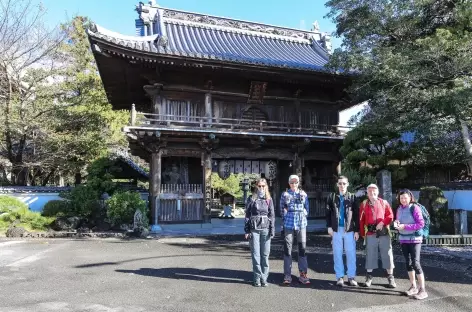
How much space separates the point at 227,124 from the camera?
15023 millimetres

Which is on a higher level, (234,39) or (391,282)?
(234,39)

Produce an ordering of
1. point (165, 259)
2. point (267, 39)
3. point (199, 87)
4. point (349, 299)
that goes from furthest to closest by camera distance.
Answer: point (267, 39)
point (199, 87)
point (165, 259)
point (349, 299)

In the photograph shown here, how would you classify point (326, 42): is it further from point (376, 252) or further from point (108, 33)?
point (376, 252)

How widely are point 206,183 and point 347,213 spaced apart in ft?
32.1

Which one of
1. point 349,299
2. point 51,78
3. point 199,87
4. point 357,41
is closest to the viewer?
point 349,299

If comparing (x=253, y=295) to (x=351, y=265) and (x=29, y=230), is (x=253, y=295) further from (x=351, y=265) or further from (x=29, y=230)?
(x=29, y=230)

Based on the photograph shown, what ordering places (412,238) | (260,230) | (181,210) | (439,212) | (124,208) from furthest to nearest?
(181,210) → (124,208) → (439,212) → (260,230) → (412,238)

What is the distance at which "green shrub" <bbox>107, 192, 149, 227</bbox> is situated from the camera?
1416cm

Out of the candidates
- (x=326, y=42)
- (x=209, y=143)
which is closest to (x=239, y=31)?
(x=326, y=42)

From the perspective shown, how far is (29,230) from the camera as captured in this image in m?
14.0

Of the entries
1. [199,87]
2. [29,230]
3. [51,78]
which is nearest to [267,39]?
[199,87]

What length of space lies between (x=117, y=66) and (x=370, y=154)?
1041cm

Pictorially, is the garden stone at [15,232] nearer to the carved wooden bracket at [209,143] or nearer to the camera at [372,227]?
the carved wooden bracket at [209,143]

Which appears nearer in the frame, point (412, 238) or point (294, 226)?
point (412, 238)
